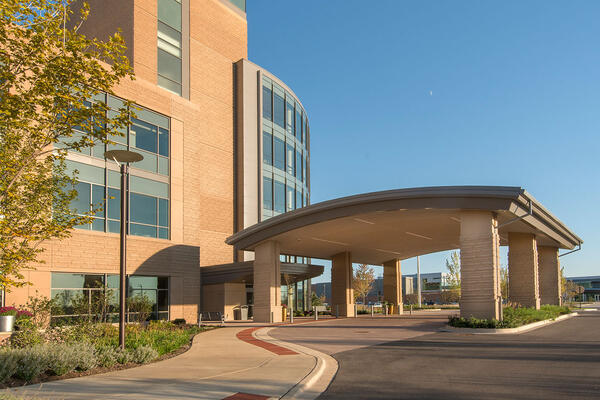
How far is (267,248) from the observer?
101 ft

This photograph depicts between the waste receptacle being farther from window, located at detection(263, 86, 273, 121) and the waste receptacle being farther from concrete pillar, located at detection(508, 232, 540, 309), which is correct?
concrete pillar, located at detection(508, 232, 540, 309)

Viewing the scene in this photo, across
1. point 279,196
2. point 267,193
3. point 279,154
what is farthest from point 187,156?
point 279,154

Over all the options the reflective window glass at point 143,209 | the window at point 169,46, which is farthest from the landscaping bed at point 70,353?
the window at point 169,46

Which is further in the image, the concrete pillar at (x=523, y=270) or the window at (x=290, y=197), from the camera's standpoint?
the window at (x=290, y=197)

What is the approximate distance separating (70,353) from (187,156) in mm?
24143

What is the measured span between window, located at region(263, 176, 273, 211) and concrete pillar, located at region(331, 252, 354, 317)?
25.7 ft

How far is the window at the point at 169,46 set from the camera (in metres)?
36.6

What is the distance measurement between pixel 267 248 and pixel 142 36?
16.9m

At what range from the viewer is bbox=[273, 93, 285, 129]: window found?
1872 inches

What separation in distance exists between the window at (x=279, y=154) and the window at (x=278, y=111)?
168 centimetres

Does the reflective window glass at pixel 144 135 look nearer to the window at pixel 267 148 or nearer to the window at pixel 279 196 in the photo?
the window at pixel 267 148

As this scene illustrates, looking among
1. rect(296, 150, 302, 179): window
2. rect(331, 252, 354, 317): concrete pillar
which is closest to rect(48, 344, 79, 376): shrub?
rect(331, 252, 354, 317): concrete pillar

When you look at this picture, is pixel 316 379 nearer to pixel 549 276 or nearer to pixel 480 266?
pixel 480 266

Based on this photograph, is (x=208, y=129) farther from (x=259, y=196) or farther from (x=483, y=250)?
(x=483, y=250)
